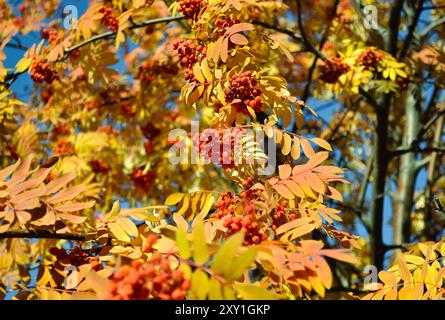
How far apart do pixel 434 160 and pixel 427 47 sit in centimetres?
210

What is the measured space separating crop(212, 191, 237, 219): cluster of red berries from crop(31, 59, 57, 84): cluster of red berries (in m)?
2.13

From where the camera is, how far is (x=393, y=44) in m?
5.02

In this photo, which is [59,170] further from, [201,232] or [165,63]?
[201,232]

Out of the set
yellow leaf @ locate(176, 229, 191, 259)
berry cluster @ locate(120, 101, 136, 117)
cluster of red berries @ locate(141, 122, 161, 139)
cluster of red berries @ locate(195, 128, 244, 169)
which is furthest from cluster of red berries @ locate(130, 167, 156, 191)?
yellow leaf @ locate(176, 229, 191, 259)

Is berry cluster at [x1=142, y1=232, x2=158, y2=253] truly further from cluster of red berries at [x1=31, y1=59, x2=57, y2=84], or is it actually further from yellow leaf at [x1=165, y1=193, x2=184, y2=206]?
cluster of red berries at [x1=31, y1=59, x2=57, y2=84]

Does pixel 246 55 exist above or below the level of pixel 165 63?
below

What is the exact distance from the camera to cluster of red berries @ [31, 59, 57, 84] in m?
3.72

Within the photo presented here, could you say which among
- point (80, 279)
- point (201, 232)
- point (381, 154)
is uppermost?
point (381, 154)

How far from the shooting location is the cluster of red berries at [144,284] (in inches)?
54.1

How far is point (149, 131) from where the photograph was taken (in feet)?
19.9

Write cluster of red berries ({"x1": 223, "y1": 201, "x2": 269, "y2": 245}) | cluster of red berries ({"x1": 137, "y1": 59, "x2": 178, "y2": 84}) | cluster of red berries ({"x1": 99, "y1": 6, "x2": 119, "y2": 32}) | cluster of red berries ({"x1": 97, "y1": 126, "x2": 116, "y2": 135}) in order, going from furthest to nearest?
cluster of red berries ({"x1": 97, "y1": 126, "x2": 116, "y2": 135}) < cluster of red berries ({"x1": 137, "y1": 59, "x2": 178, "y2": 84}) < cluster of red berries ({"x1": 99, "y1": 6, "x2": 119, "y2": 32}) < cluster of red berries ({"x1": 223, "y1": 201, "x2": 269, "y2": 245})
